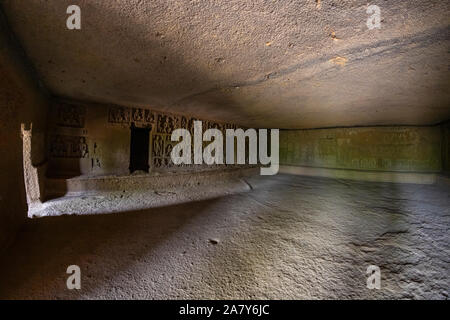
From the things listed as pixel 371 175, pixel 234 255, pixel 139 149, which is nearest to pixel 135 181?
pixel 139 149

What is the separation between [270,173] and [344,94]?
5341 mm

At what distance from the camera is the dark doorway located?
18.1 ft

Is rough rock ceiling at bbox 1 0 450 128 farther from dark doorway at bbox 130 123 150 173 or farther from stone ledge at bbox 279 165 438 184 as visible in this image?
stone ledge at bbox 279 165 438 184

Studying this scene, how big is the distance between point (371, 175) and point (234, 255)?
6978 mm

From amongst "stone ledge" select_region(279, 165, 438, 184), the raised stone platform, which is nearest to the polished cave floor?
the raised stone platform

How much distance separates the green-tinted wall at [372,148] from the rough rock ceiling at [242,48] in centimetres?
335

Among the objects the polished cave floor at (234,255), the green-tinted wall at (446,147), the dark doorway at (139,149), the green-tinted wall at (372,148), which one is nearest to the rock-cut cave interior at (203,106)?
the polished cave floor at (234,255)

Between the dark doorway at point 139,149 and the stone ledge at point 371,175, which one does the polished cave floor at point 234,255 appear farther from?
the stone ledge at point 371,175

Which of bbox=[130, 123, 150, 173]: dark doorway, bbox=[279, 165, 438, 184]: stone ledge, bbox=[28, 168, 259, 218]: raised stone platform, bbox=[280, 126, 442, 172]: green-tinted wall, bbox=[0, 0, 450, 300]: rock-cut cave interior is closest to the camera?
bbox=[0, 0, 450, 300]: rock-cut cave interior

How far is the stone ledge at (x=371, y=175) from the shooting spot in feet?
18.8

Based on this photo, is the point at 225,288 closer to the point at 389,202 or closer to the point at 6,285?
the point at 6,285

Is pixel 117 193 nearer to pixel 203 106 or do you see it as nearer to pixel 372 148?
pixel 203 106

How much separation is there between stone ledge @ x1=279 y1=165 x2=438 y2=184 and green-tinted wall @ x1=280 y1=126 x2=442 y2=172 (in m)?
0.46

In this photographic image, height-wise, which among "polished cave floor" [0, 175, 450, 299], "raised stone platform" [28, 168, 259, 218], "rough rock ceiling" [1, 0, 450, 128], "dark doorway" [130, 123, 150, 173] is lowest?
"polished cave floor" [0, 175, 450, 299]
